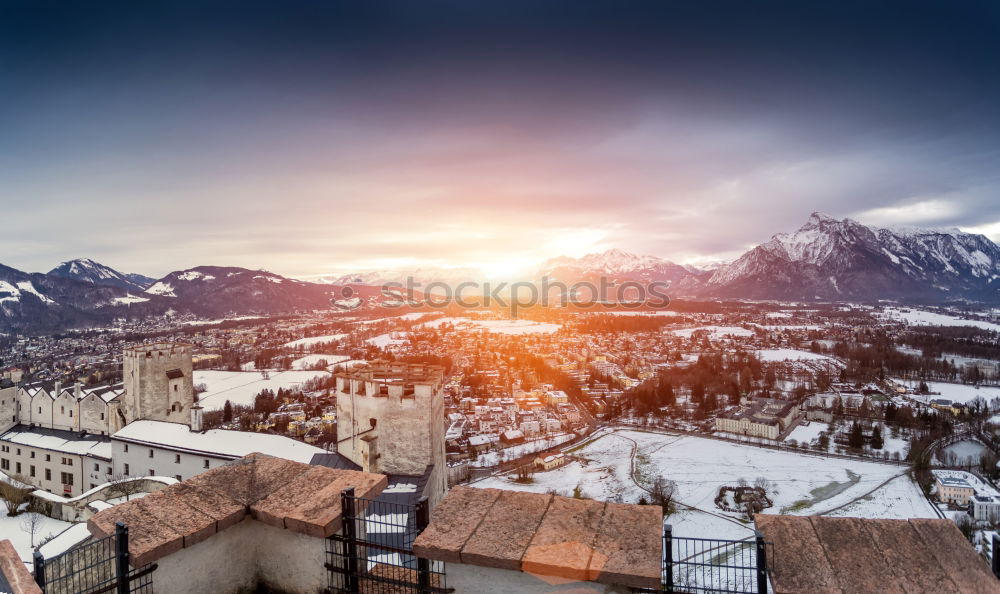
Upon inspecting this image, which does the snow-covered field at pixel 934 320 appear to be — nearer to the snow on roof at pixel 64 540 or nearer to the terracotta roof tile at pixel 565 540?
the terracotta roof tile at pixel 565 540

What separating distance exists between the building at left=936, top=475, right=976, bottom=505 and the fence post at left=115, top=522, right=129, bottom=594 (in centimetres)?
3423

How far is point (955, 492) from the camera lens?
86.9 ft

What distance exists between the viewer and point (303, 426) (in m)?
32.3

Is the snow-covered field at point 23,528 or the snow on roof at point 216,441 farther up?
the snow on roof at point 216,441

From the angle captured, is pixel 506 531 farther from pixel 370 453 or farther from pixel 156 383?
pixel 156 383

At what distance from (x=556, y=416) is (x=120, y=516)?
41472 mm

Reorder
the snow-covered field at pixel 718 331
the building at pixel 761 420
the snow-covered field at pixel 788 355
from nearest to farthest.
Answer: the building at pixel 761 420 → the snow-covered field at pixel 788 355 → the snow-covered field at pixel 718 331

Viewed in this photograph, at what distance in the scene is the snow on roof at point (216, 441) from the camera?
13320mm

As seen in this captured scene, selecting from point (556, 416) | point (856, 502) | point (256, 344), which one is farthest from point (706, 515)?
point (256, 344)

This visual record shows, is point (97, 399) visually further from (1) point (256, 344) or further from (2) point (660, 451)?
(1) point (256, 344)

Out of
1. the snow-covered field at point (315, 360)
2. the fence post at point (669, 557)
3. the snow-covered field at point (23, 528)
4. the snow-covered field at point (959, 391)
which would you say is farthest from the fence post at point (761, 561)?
the snow-covered field at point (315, 360)

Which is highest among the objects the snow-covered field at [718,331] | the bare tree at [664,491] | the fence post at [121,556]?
the fence post at [121,556]

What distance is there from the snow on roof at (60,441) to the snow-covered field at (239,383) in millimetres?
18627

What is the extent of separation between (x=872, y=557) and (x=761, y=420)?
1671 inches
